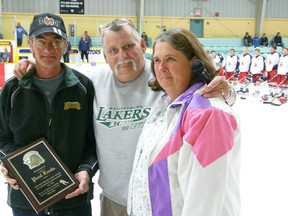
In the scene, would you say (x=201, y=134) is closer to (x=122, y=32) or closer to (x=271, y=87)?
(x=122, y=32)

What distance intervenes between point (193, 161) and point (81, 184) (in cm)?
84

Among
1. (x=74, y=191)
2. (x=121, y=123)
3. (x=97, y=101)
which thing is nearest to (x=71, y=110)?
(x=97, y=101)

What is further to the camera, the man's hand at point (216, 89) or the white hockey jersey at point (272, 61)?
the white hockey jersey at point (272, 61)

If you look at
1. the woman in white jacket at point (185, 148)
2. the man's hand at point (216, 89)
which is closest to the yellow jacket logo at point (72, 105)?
the woman in white jacket at point (185, 148)

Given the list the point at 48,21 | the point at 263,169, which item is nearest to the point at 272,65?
the point at 263,169

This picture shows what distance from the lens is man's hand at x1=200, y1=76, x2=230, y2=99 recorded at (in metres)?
1.41

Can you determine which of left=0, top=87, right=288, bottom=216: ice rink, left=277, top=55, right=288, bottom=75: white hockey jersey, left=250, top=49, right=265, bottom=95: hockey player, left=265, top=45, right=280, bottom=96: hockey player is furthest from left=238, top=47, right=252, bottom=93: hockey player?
left=0, top=87, right=288, bottom=216: ice rink

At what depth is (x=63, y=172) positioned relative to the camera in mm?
1970

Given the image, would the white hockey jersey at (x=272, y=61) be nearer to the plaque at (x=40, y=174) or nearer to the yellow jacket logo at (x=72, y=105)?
the yellow jacket logo at (x=72, y=105)

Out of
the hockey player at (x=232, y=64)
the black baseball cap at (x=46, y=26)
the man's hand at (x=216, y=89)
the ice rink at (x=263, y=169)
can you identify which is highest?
the black baseball cap at (x=46, y=26)

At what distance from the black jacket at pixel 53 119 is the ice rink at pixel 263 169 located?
1455 millimetres

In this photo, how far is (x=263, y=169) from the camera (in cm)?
475

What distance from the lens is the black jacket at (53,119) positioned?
199cm

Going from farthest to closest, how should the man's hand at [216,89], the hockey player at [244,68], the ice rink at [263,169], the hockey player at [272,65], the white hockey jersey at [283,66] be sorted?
1. the hockey player at [244,68]
2. the hockey player at [272,65]
3. the white hockey jersey at [283,66]
4. the ice rink at [263,169]
5. the man's hand at [216,89]
